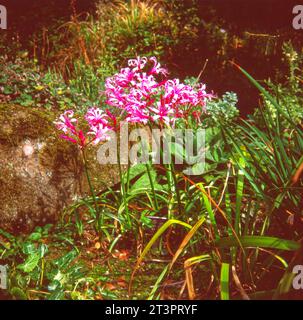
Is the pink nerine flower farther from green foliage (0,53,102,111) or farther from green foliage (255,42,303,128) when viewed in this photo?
green foliage (255,42,303,128)

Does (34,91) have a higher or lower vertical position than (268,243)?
higher

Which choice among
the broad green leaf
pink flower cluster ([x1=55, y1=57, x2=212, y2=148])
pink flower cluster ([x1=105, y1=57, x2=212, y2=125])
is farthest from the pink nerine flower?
the broad green leaf

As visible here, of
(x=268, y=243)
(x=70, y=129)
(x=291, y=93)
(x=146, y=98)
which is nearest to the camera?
(x=268, y=243)

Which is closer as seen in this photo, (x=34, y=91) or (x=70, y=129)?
(x=70, y=129)

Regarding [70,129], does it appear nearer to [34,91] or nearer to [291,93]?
[34,91]

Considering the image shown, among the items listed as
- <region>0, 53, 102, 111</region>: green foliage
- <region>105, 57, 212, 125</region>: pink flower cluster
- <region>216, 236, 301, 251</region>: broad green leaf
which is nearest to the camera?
<region>216, 236, 301, 251</region>: broad green leaf

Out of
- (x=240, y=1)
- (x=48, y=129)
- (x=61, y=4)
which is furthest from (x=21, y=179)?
(x=61, y=4)

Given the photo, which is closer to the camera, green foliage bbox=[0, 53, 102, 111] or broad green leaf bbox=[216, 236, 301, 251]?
broad green leaf bbox=[216, 236, 301, 251]

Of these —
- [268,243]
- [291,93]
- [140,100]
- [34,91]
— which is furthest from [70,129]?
[291,93]

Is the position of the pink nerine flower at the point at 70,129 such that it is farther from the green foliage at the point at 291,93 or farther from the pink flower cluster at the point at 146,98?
the green foliage at the point at 291,93

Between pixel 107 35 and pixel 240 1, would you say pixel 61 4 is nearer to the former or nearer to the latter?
pixel 107 35

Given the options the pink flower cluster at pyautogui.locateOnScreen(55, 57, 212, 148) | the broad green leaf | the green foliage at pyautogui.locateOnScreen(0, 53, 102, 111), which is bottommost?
the broad green leaf

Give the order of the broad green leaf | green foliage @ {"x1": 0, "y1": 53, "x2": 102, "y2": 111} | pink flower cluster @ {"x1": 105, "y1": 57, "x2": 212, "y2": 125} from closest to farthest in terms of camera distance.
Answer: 1. the broad green leaf
2. pink flower cluster @ {"x1": 105, "y1": 57, "x2": 212, "y2": 125}
3. green foliage @ {"x1": 0, "y1": 53, "x2": 102, "y2": 111}
